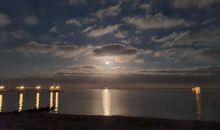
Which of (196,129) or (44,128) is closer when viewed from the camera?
(44,128)

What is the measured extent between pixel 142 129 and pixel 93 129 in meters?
4.50

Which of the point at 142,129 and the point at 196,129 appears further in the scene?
the point at 196,129

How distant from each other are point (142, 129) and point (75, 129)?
20.1 ft

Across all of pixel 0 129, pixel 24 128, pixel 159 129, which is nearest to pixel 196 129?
pixel 159 129

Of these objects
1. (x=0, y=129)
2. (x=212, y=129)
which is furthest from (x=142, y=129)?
(x=0, y=129)

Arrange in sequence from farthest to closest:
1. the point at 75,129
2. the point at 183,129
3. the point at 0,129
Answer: the point at 183,129
the point at 75,129
the point at 0,129

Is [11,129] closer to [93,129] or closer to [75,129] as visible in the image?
[75,129]

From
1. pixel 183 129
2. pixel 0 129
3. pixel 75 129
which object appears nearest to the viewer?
pixel 0 129

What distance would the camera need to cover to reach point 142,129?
1922 cm

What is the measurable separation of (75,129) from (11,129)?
5421 millimetres

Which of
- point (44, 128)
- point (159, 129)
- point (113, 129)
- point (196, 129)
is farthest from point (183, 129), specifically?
point (44, 128)

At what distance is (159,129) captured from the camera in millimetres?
19281

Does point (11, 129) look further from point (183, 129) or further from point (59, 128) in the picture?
point (183, 129)

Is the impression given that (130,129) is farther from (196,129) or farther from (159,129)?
(196,129)
